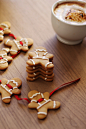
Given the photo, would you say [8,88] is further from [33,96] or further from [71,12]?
[71,12]

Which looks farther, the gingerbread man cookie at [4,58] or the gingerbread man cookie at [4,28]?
the gingerbread man cookie at [4,28]

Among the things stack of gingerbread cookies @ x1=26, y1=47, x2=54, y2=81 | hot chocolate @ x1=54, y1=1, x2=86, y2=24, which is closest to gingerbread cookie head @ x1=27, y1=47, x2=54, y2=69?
stack of gingerbread cookies @ x1=26, y1=47, x2=54, y2=81

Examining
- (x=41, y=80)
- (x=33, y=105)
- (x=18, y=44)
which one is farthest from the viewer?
(x=18, y=44)

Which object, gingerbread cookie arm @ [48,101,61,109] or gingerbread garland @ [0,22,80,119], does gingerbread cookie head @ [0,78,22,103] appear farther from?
gingerbread cookie arm @ [48,101,61,109]

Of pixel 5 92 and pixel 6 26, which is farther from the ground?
pixel 6 26

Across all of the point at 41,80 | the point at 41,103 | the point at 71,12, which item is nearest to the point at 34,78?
the point at 41,80

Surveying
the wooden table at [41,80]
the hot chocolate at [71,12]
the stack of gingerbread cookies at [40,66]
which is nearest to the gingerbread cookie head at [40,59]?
the stack of gingerbread cookies at [40,66]

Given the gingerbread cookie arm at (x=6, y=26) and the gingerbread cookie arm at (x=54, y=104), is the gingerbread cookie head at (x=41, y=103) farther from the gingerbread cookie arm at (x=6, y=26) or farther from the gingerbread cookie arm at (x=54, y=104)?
the gingerbread cookie arm at (x=6, y=26)

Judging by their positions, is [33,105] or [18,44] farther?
[18,44]
